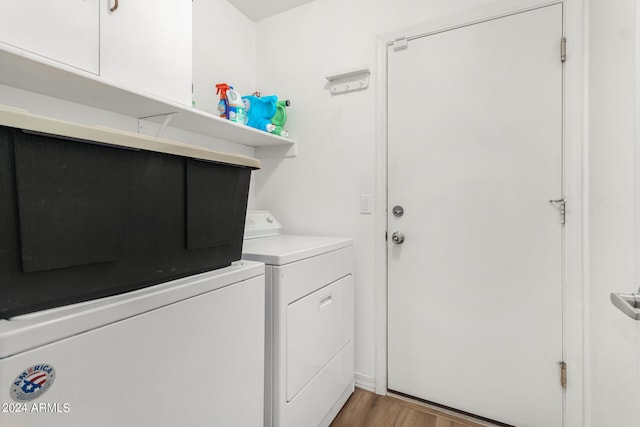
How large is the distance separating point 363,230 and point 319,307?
0.61m

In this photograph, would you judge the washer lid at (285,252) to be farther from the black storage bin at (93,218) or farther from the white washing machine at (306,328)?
the black storage bin at (93,218)

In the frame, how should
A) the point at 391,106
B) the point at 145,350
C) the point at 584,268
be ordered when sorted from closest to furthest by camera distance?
1. the point at 145,350
2. the point at 584,268
3. the point at 391,106

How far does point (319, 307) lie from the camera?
1500mm

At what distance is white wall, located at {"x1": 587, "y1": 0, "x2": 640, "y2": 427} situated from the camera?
0.94m

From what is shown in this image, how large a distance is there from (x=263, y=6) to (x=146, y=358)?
2274mm

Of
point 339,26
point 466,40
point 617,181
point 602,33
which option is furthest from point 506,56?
point 339,26

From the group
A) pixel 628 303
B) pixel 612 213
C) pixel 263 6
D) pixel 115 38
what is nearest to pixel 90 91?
pixel 115 38

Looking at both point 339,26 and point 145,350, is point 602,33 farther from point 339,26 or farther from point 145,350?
point 145,350

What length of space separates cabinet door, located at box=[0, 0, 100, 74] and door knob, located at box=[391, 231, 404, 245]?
157 cm

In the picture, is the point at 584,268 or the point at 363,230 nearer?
the point at 584,268

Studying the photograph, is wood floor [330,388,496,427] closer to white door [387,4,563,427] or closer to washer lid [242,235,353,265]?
white door [387,4,563,427]

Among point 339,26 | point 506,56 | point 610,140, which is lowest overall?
point 610,140

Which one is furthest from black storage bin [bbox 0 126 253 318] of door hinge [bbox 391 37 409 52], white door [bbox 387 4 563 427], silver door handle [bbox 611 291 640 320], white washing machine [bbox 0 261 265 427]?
door hinge [bbox 391 37 409 52]

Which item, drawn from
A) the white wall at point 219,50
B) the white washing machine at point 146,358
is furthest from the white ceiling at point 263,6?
the white washing machine at point 146,358
